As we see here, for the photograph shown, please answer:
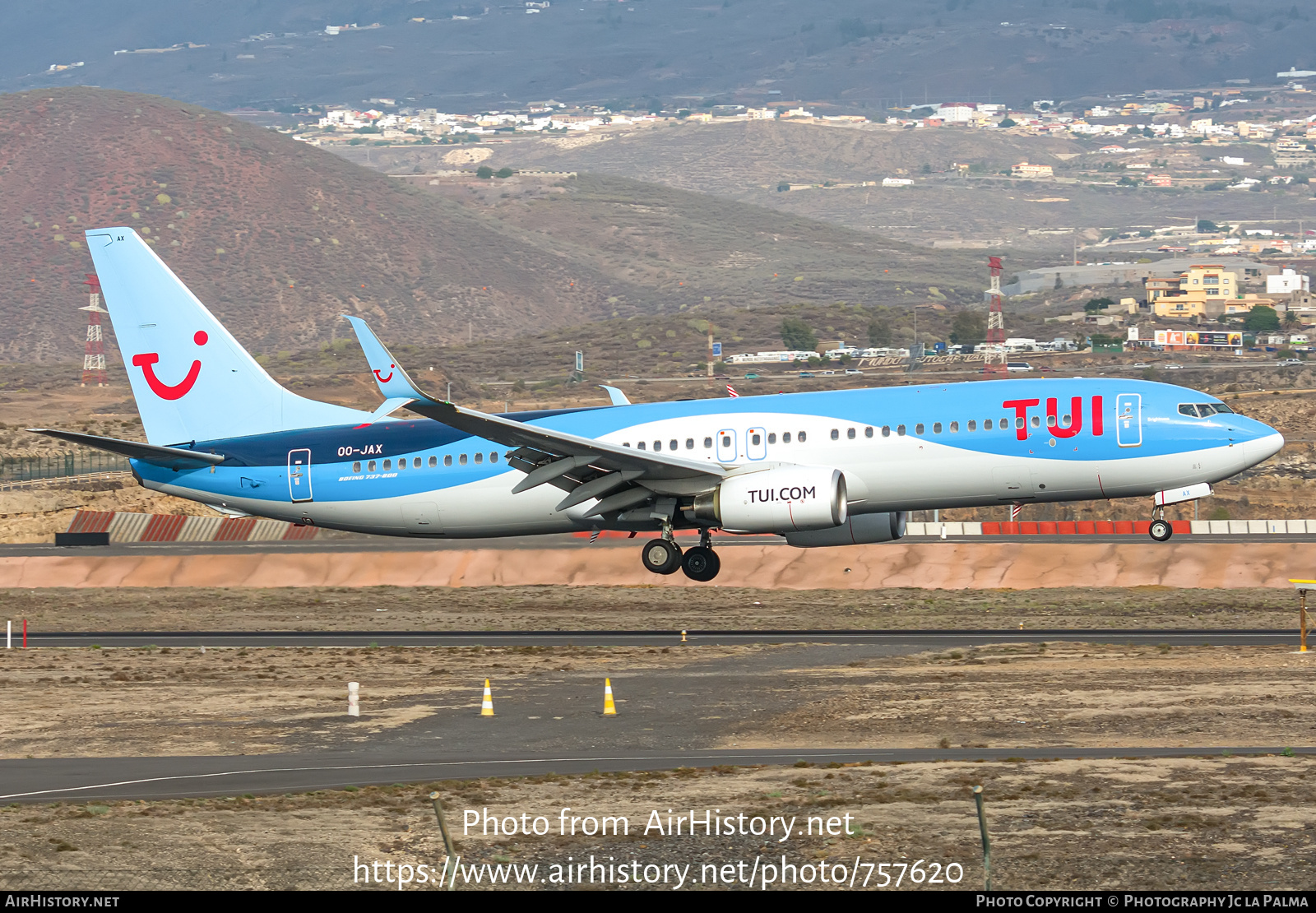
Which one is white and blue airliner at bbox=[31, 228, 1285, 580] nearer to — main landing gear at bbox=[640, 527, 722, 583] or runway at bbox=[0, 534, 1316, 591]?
main landing gear at bbox=[640, 527, 722, 583]

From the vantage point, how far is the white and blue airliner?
43.5m

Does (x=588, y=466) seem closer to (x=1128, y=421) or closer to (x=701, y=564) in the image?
(x=701, y=564)

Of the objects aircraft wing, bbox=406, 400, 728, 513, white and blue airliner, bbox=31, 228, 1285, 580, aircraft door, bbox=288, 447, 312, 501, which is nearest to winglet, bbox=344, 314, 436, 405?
white and blue airliner, bbox=31, 228, 1285, 580

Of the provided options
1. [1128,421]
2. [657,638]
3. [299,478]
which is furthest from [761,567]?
[1128,421]

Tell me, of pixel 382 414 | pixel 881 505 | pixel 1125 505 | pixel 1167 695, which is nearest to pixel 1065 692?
pixel 1167 695

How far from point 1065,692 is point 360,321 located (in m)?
19.0

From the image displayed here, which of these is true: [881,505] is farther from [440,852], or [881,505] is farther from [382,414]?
[440,852]

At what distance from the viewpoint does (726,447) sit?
45.9 meters

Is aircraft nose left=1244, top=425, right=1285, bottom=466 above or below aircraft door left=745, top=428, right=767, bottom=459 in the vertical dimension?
below

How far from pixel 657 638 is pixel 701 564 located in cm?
248

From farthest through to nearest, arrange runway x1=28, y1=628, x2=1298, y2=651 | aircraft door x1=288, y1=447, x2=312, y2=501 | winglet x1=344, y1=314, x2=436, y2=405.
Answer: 1. aircraft door x1=288, y1=447, x2=312, y2=501
2. runway x1=28, y1=628, x2=1298, y2=651
3. winglet x1=344, y1=314, x2=436, y2=405

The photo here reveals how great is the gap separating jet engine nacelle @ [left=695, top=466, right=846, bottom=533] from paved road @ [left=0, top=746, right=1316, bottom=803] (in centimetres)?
1493

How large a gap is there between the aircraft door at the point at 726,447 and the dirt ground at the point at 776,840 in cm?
2041

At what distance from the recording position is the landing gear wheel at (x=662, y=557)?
46.6 m
